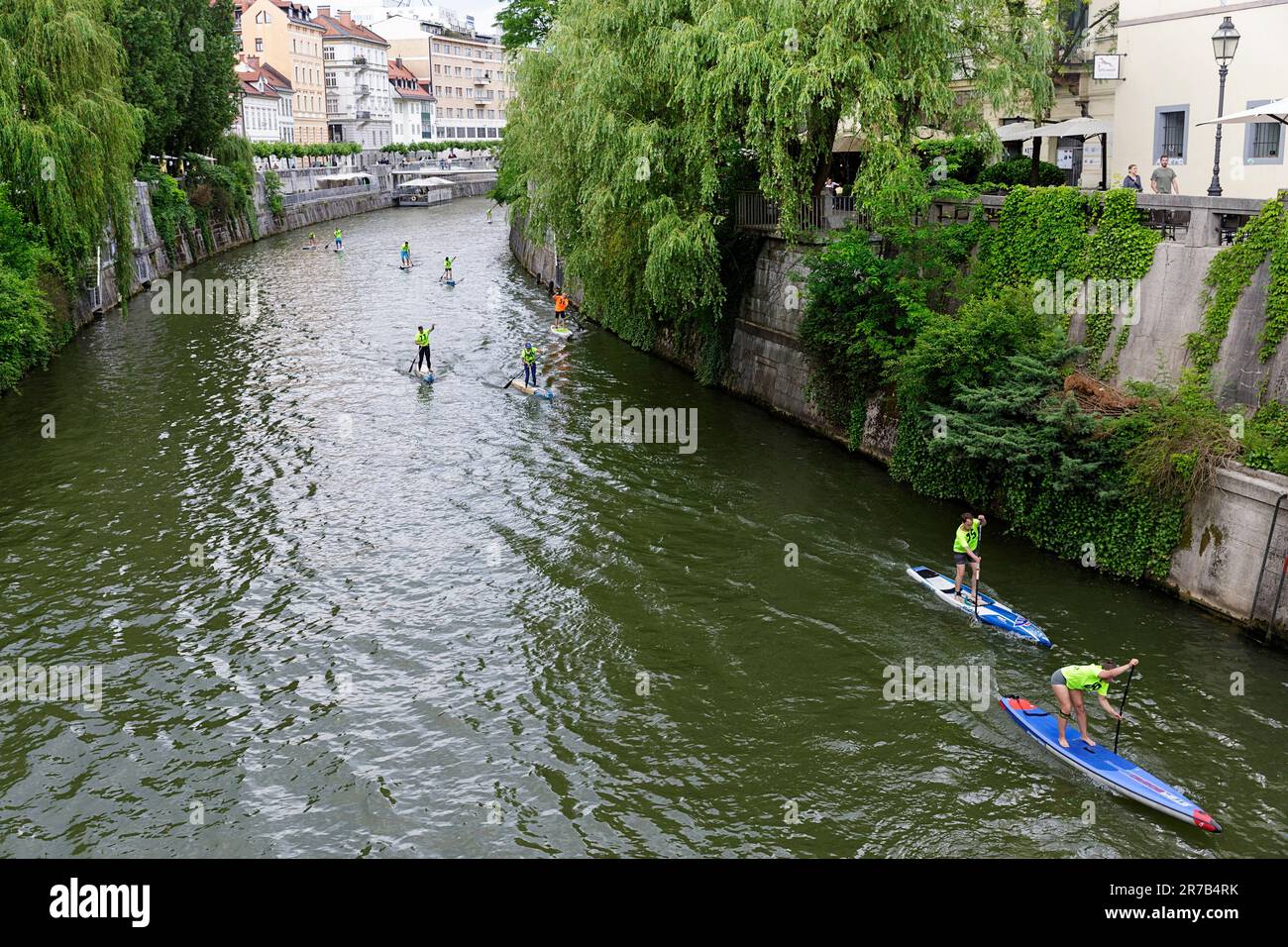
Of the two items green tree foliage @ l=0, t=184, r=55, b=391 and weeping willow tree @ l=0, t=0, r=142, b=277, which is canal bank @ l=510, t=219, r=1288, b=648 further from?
weeping willow tree @ l=0, t=0, r=142, b=277

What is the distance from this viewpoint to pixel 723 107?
26.6 metres

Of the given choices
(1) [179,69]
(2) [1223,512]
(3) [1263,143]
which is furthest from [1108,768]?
(1) [179,69]

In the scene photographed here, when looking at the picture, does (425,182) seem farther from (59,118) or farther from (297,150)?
(59,118)

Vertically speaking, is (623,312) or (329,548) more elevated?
(623,312)

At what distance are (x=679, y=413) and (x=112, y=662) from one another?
52.5 ft

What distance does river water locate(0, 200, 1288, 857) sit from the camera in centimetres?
1352

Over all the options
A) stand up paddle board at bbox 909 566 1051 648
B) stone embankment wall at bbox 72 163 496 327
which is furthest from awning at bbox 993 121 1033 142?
stone embankment wall at bbox 72 163 496 327

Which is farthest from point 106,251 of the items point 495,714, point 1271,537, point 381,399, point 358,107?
point 358,107

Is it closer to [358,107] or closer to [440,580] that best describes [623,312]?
[440,580]

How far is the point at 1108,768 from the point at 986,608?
4229 mm

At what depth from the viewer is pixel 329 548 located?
70.0 feet
